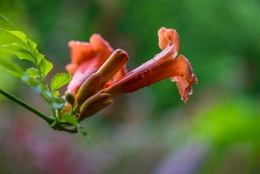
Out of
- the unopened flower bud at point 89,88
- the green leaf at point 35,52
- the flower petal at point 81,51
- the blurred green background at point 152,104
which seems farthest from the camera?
the blurred green background at point 152,104

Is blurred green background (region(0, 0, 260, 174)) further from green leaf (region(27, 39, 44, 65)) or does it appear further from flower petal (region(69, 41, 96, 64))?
green leaf (region(27, 39, 44, 65))

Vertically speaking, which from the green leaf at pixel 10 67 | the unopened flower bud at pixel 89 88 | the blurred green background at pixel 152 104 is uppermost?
the green leaf at pixel 10 67

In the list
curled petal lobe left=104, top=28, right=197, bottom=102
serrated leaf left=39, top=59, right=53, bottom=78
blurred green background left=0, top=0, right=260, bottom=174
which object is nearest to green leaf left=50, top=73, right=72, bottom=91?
serrated leaf left=39, top=59, right=53, bottom=78

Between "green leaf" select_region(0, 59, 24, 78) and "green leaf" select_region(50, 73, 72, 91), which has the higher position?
"green leaf" select_region(0, 59, 24, 78)

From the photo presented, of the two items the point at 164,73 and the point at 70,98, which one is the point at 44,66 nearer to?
the point at 70,98

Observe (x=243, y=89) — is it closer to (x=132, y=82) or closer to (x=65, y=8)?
(x=65, y=8)

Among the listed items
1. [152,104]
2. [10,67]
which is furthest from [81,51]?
[152,104]

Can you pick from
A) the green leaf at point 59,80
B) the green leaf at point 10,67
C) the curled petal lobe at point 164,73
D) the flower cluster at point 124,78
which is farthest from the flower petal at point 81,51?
the green leaf at point 10,67

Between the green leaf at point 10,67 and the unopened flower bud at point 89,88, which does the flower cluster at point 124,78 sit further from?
the green leaf at point 10,67

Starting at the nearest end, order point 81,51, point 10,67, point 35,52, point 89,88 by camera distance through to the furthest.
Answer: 1. point 10,67
2. point 35,52
3. point 89,88
4. point 81,51
